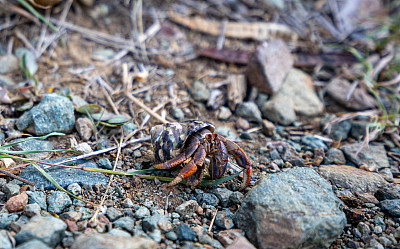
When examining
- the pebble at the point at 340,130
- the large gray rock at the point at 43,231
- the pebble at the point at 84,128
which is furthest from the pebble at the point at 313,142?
the large gray rock at the point at 43,231

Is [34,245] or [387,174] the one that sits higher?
[34,245]

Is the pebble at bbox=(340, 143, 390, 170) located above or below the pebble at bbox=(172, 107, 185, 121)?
below

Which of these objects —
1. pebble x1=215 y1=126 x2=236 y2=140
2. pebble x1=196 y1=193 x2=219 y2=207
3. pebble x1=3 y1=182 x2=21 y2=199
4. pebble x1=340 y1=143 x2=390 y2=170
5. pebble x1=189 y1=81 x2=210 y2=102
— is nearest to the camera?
pebble x1=3 y1=182 x2=21 y2=199

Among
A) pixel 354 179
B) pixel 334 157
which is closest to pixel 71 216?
pixel 354 179

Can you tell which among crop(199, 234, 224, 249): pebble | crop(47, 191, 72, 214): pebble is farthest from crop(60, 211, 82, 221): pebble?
crop(199, 234, 224, 249): pebble

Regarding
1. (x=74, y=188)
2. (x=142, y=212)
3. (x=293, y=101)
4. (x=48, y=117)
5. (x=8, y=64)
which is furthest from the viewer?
(x=293, y=101)

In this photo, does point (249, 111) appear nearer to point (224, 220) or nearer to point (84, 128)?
point (224, 220)

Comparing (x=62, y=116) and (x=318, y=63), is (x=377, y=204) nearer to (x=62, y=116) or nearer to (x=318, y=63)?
(x=318, y=63)

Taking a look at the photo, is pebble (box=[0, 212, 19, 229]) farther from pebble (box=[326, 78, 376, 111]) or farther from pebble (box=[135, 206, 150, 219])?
pebble (box=[326, 78, 376, 111])

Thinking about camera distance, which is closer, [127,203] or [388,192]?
[127,203]
